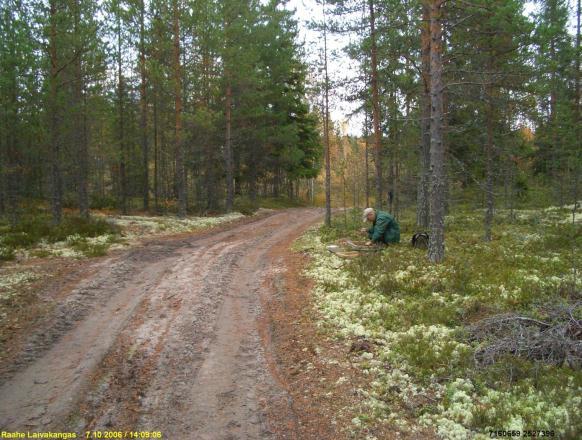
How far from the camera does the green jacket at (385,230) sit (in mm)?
12844

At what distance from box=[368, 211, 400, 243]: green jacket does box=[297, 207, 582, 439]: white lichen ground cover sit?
44 cm

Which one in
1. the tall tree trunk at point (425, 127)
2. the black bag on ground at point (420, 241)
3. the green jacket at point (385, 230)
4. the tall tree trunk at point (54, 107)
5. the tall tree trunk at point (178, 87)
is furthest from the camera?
the tall tree trunk at point (178, 87)

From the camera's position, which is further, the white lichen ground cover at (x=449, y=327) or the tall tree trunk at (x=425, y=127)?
the tall tree trunk at (x=425, y=127)

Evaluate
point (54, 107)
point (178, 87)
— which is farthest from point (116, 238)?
point (178, 87)

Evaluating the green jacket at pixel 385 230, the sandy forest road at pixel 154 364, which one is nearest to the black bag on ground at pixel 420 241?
the green jacket at pixel 385 230

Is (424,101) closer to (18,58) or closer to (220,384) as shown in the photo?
(220,384)

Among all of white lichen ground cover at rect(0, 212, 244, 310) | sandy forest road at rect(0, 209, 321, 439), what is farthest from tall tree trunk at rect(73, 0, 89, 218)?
sandy forest road at rect(0, 209, 321, 439)

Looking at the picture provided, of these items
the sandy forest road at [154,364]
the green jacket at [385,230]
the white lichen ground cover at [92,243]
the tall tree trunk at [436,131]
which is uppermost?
the tall tree trunk at [436,131]

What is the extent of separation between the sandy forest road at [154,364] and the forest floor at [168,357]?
0.06 ft

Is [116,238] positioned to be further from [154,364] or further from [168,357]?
[154,364]

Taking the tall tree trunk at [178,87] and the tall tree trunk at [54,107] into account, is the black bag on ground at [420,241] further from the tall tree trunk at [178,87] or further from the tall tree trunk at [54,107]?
the tall tree trunk at [178,87]

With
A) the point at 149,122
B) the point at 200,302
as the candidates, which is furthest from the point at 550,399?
the point at 149,122

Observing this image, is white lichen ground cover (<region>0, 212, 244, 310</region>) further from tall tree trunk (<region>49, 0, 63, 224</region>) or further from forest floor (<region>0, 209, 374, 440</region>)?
tall tree trunk (<region>49, 0, 63, 224</region>)

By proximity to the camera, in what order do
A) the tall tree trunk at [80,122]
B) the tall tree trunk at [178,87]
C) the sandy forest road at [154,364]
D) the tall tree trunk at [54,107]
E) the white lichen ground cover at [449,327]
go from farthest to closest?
the tall tree trunk at [178,87]
the tall tree trunk at [80,122]
the tall tree trunk at [54,107]
the sandy forest road at [154,364]
the white lichen ground cover at [449,327]
